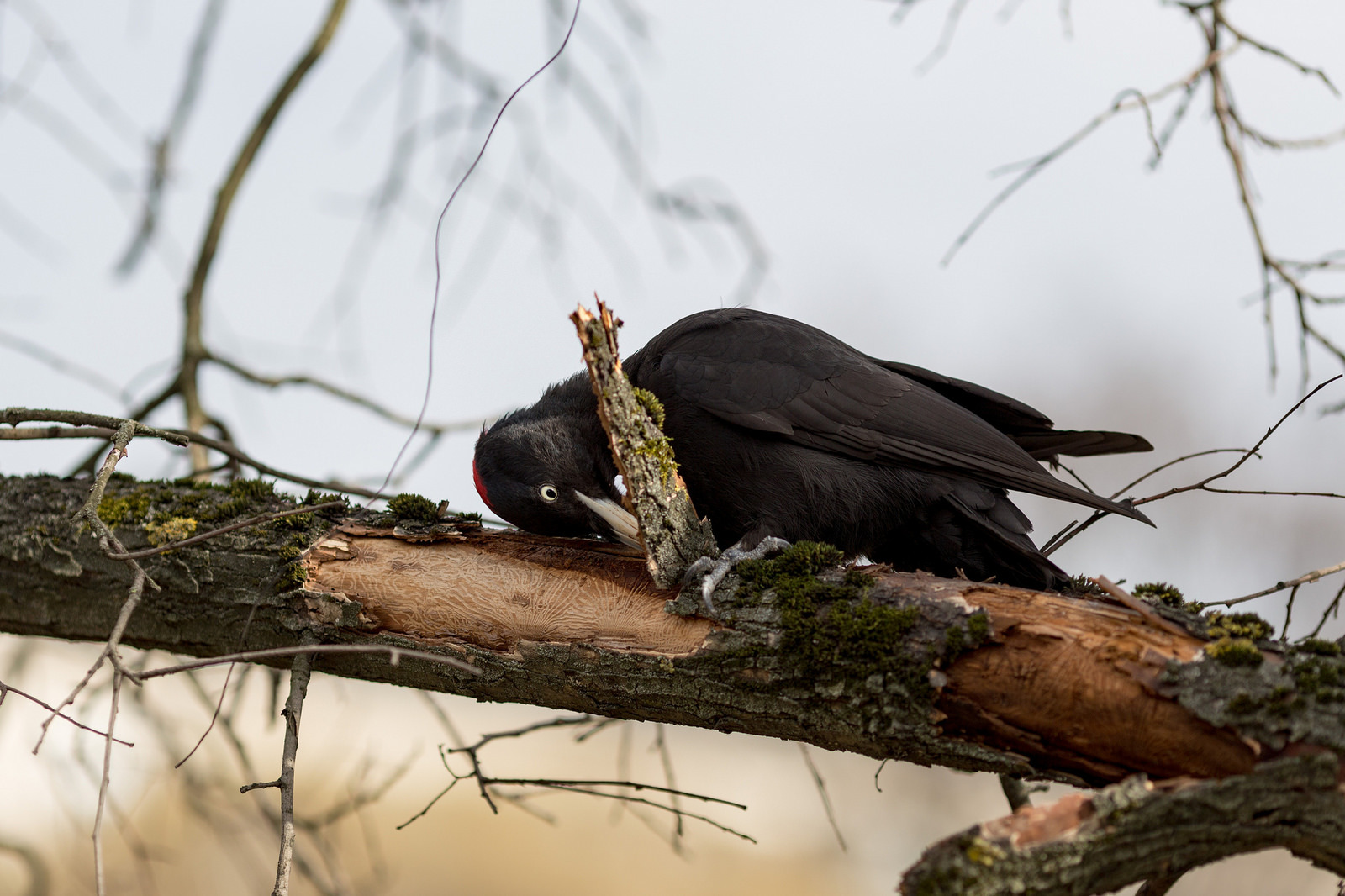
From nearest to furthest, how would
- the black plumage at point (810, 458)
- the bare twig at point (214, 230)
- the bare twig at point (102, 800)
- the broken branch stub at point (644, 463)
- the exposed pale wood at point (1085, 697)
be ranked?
1. the bare twig at point (102, 800)
2. the exposed pale wood at point (1085, 697)
3. the broken branch stub at point (644, 463)
4. the black plumage at point (810, 458)
5. the bare twig at point (214, 230)

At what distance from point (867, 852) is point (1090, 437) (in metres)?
8.97

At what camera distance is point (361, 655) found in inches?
105

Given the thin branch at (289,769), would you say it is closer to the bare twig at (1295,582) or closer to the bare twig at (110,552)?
the bare twig at (110,552)

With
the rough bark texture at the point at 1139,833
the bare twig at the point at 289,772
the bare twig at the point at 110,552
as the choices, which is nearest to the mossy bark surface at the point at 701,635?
the rough bark texture at the point at 1139,833

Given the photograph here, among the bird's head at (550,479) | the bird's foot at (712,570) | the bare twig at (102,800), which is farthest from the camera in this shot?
the bird's head at (550,479)

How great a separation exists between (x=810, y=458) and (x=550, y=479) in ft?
2.87

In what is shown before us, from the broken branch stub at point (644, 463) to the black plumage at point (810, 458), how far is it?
49cm

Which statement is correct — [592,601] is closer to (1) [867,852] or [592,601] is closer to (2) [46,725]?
(2) [46,725]

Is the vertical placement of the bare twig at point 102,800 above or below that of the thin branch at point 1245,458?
below

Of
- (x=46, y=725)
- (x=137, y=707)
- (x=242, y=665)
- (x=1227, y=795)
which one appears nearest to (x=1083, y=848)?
(x=1227, y=795)

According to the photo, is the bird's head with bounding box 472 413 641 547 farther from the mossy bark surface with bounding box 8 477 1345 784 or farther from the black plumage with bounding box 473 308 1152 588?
the mossy bark surface with bounding box 8 477 1345 784

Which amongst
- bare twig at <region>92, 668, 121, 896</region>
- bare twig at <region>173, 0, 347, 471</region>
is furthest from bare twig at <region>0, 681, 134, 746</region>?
bare twig at <region>173, 0, 347, 471</region>

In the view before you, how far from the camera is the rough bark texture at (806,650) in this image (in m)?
1.67

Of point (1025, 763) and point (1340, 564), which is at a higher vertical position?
point (1340, 564)
